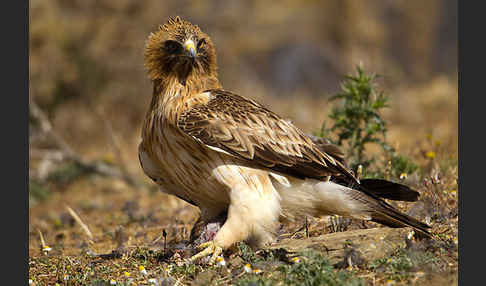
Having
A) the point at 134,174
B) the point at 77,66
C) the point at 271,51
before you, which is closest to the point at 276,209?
the point at 134,174

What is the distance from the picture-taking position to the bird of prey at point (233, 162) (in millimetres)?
3986

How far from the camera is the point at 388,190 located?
4.40 meters

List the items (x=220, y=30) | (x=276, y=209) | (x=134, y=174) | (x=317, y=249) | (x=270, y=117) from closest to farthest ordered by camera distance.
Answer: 1. (x=317, y=249)
2. (x=276, y=209)
3. (x=270, y=117)
4. (x=134, y=174)
5. (x=220, y=30)

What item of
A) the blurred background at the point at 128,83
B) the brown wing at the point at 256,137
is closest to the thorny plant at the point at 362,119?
the blurred background at the point at 128,83

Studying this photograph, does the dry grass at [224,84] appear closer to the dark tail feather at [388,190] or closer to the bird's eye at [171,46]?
the dark tail feather at [388,190]

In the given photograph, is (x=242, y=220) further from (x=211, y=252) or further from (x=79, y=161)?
(x=79, y=161)

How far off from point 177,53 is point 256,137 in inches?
39.3

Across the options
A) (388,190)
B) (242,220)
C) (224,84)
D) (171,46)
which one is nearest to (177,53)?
(171,46)

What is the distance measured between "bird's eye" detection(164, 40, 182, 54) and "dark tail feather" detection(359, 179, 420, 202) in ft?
6.09

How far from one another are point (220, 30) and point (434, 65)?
752 cm

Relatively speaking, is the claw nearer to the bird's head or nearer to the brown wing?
the brown wing

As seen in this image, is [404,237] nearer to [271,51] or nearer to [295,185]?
[295,185]

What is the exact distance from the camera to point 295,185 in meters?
4.22

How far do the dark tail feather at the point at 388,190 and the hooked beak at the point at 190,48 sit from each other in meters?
1.69
